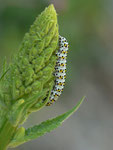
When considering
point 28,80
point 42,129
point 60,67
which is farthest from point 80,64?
point 28,80

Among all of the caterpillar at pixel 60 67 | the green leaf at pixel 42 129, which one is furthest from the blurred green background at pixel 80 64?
the green leaf at pixel 42 129

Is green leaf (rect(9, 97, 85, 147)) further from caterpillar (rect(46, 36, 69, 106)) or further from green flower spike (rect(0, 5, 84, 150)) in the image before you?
caterpillar (rect(46, 36, 69, 106))

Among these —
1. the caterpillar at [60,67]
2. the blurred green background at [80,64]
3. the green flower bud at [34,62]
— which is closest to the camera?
the green flower bud at [34,62]

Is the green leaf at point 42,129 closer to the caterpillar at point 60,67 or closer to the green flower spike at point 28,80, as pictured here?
the green flower spike at point 28,80

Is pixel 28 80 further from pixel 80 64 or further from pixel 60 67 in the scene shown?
pixel 80 64

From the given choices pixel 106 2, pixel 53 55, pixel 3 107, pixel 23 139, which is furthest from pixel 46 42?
pixel 106 2

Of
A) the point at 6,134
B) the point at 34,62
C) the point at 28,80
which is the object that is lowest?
the point at 6,134
